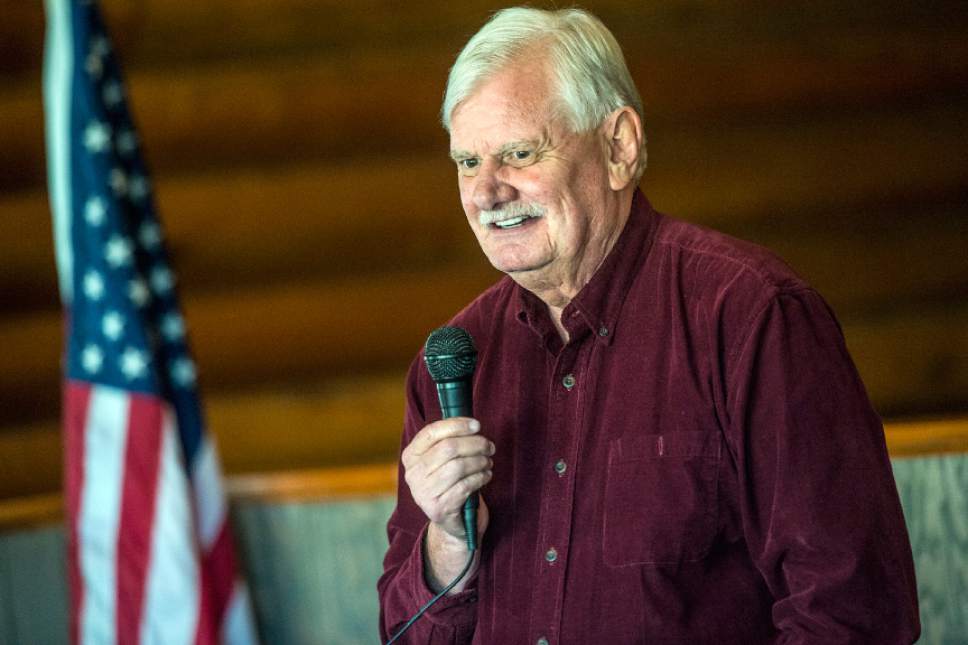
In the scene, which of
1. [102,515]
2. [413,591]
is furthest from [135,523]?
[413,591]

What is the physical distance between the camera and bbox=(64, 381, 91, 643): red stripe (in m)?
2.84

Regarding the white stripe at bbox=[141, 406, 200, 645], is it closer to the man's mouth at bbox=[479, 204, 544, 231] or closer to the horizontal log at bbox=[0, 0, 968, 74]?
the man's mouth at bbox=[479, 204, 544, 231]

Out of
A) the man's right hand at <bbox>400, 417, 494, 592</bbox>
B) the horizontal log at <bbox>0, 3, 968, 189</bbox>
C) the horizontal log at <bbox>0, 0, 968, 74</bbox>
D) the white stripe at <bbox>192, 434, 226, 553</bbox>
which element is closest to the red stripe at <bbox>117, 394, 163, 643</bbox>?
the white stripe at <bbox>192, 434, 226, 553</bbox>

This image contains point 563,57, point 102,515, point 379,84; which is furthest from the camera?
point 379,84

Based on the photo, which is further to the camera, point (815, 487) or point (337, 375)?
point (337, 375)

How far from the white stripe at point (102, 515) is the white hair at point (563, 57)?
1370 millimetres

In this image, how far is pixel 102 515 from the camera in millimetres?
2842

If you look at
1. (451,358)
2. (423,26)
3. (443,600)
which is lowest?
(443,600)

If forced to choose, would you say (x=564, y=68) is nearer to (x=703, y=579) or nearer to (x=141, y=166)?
(x=703, y=579)

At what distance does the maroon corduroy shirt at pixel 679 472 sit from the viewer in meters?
1.63

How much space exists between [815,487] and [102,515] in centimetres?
185

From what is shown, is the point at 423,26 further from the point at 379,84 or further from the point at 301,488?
the point at 301,488

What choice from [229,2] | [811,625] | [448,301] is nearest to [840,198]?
[448,301]

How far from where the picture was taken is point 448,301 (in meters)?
4.09
